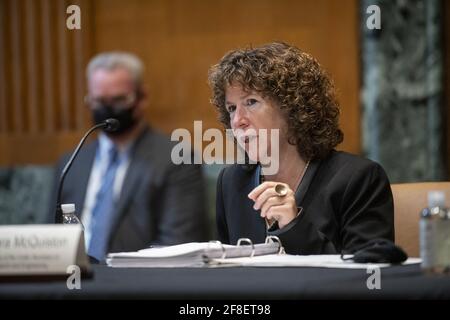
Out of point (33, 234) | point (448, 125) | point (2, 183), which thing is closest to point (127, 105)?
point (2, 183)

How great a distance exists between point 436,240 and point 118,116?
2620 mm

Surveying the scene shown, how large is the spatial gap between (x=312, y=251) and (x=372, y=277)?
0.62m

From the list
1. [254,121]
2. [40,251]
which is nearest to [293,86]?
[254,121]

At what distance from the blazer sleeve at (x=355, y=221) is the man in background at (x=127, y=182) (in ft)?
4.83

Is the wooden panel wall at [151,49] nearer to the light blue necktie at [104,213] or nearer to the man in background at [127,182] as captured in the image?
the man in background at [127,182]

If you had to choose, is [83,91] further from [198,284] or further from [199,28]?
[198,284]

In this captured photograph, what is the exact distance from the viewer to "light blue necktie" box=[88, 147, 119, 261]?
3959 mm

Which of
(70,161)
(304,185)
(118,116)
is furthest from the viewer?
(118,116)

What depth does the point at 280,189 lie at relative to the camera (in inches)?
94.9

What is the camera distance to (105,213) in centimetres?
404

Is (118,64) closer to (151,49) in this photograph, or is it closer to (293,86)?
(151,49)

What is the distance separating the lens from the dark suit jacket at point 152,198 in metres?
4.00

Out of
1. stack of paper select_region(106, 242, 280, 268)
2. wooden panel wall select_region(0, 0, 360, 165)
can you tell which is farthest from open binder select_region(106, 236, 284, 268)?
wooden panel wall select_region(0, 0, 360, 165)

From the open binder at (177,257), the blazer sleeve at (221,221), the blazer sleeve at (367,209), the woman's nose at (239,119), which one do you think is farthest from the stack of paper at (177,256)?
the blazer sleeve at (221,221)
